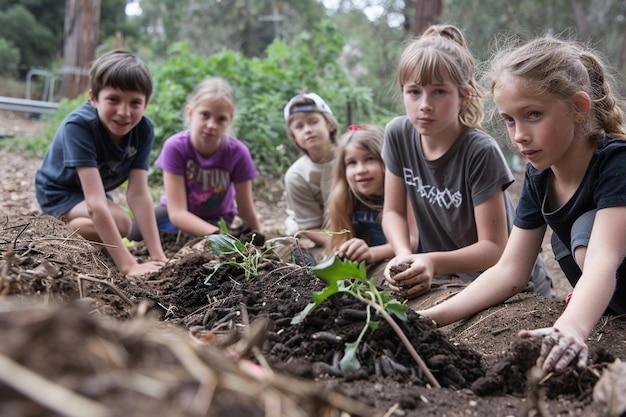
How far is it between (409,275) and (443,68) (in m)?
1.17

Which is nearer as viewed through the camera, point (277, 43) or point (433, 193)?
point (433, 193)

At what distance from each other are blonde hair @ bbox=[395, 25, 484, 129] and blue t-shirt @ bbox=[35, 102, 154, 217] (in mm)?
1858

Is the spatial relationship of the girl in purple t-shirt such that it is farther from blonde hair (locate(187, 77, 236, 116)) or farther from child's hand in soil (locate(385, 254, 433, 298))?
child's hand in soil (locate(385, 254, 433, 298))

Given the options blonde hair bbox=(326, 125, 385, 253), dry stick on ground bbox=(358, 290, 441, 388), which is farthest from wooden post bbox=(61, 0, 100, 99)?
dry stick on ground bbox=(358, 290, 441, 388)

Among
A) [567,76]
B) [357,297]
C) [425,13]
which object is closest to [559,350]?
[357,297]

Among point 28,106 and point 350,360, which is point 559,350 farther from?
point 28,106

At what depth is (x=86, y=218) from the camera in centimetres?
417

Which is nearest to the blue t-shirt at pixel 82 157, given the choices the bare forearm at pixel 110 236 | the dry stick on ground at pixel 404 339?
the bare forearm at pixel 110 236

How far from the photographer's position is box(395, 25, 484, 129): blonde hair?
333cm

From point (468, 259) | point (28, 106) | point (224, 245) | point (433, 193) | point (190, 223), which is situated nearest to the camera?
point (224, 245)

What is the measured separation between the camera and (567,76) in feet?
7.68

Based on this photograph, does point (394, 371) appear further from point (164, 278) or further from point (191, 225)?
point (191, 225)

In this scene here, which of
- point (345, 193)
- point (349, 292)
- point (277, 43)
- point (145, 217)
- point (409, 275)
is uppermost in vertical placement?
point (277, 43)

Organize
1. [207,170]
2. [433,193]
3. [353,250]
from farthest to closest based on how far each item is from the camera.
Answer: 1. [207,170]
2. [353,250]
3. [433,193]
